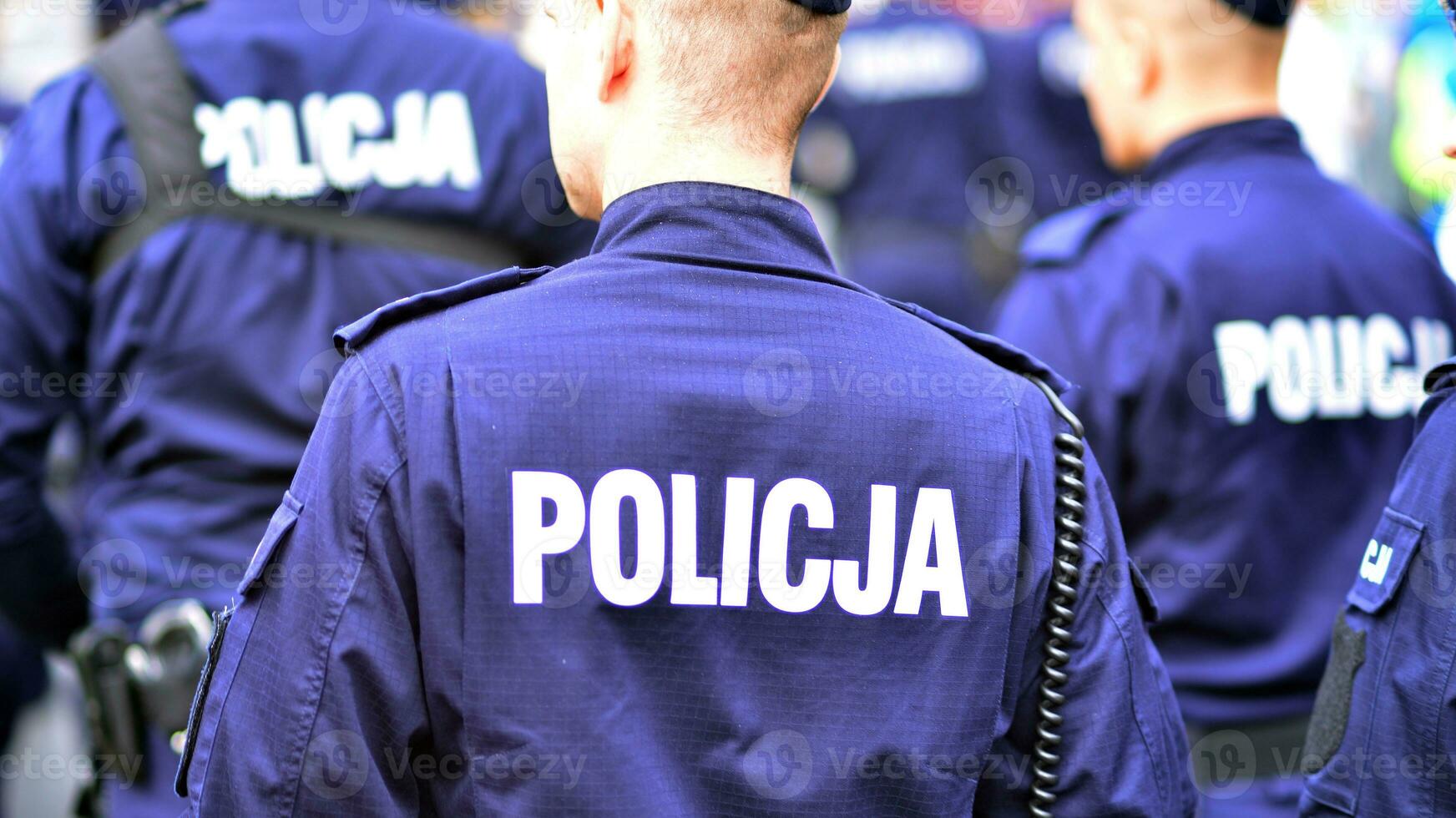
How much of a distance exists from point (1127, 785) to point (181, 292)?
1.65 m

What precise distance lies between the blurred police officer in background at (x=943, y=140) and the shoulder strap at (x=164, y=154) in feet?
10.7

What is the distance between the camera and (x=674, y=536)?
140cm

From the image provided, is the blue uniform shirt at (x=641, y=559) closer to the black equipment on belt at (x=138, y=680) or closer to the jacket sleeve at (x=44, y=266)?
the black equipment on belt at (x=138, y=680)

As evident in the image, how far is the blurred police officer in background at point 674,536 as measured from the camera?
1.38 m

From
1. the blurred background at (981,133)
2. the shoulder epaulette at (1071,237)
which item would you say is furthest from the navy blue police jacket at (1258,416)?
the blurred background at (981,133)

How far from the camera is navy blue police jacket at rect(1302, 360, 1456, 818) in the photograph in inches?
62.8

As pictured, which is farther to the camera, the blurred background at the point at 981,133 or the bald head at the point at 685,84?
A: the blurred background at the point at 981,133

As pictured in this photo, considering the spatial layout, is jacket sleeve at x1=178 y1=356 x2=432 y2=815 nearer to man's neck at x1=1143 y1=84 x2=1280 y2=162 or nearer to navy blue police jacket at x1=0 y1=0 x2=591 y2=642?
navy blue police jacket at x1=0 y1=0 x2=591 y2=642

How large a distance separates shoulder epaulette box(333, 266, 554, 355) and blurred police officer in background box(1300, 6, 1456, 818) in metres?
1.02

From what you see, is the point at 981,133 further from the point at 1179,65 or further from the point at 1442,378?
the point at 1442,378

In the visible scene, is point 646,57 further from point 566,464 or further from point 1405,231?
point 1405,231

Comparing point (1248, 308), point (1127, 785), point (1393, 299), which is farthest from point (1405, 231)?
point (1127, 785)

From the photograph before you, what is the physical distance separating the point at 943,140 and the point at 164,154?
3628 millimetres

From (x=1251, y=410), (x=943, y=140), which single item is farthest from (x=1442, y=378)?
(x=943, y=140)
